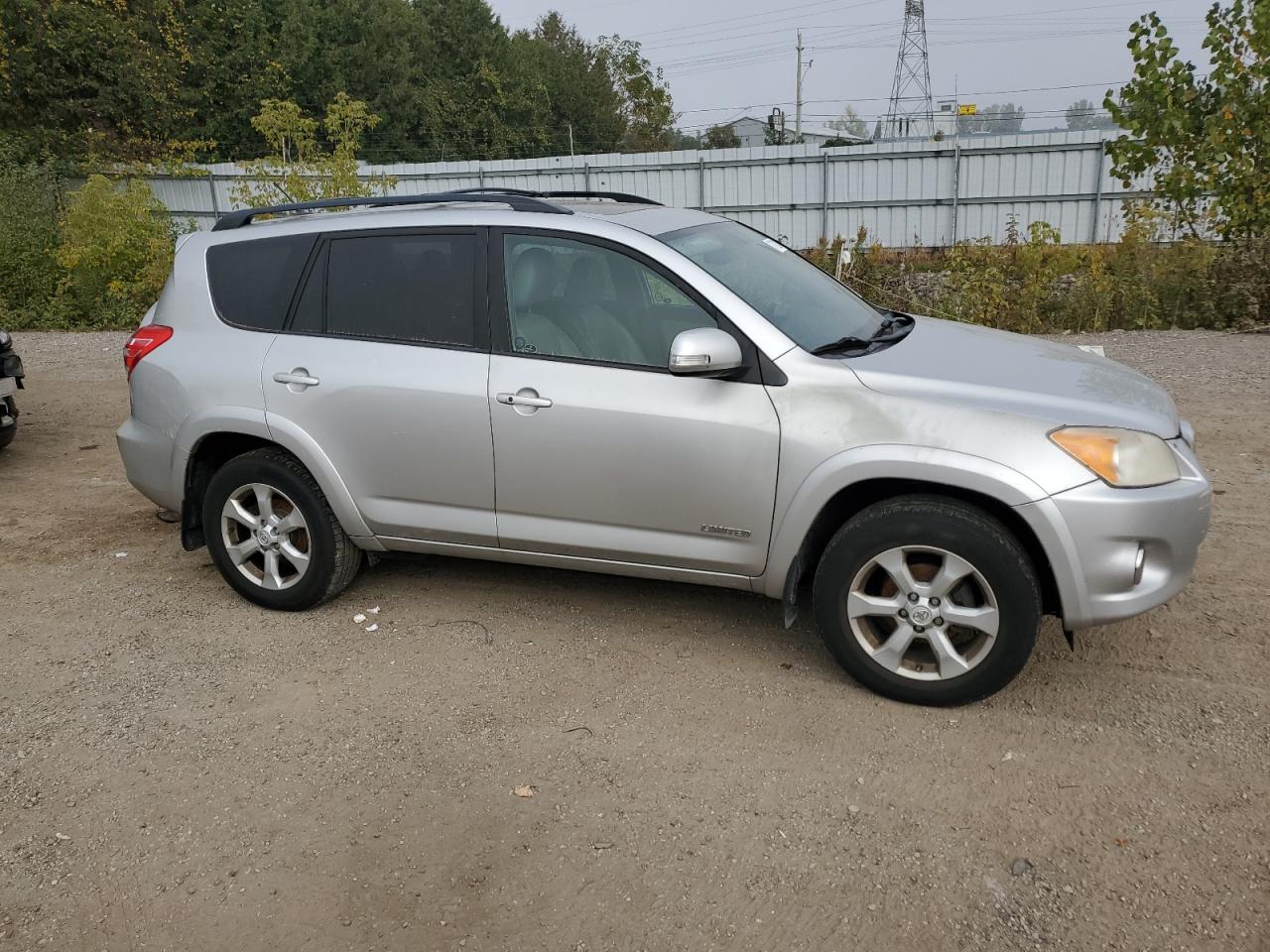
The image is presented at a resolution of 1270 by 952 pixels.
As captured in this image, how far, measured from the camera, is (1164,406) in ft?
13.1

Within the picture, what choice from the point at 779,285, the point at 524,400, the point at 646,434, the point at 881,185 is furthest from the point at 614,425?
the point at 881,185

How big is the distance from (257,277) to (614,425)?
6.53ft

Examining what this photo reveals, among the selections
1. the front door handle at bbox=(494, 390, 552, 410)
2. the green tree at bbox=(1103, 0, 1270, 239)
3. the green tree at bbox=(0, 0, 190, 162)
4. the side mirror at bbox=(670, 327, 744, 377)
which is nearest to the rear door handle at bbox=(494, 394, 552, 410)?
the front door handle at bbox=(494, 390, 552, 410)

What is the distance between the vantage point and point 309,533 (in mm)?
4746

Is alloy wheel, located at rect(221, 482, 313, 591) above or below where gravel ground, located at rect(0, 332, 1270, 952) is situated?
above

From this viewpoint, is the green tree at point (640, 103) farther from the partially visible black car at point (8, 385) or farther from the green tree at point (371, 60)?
the partially visible black car at point (8, 385)

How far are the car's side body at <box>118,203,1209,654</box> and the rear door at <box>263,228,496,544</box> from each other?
0.5 inches

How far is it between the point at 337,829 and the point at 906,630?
2048 millimetres

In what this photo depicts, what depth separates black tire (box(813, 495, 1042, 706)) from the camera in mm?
3576

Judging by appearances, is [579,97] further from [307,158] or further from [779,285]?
[779,285]

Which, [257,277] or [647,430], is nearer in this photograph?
[647,430]

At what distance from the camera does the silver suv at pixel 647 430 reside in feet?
11.8

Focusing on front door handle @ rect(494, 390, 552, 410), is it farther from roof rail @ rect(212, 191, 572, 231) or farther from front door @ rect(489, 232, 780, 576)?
roof rail @ rect(212, 191, 572, 231)

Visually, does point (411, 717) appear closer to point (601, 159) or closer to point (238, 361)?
point (238, 361)
